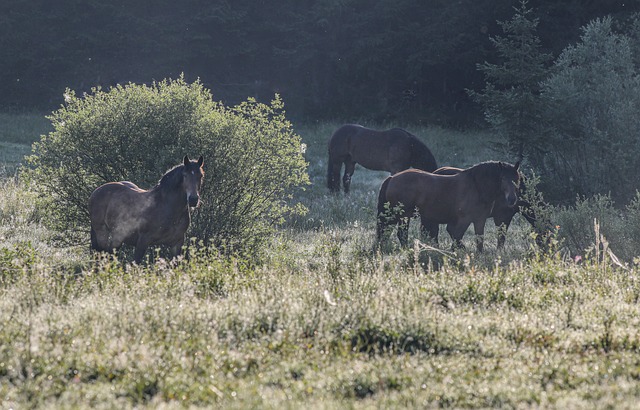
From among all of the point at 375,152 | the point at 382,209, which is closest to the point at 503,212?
the point at 382,209

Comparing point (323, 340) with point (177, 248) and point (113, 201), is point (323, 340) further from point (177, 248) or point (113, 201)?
point (113, 201)

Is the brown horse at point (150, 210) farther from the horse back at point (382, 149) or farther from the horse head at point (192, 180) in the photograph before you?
the horse back at point (382, 149)

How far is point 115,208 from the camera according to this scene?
11781mm

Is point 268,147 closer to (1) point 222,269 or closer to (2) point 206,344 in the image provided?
(1) point 222,269

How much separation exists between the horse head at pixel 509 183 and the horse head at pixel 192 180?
5.57 metres

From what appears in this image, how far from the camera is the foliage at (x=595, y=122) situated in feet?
66.6

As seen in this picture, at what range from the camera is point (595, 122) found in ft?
68.5

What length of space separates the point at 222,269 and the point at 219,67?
3318cm

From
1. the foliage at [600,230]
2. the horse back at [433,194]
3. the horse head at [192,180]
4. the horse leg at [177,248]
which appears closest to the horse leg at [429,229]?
the horse back at [433,194]

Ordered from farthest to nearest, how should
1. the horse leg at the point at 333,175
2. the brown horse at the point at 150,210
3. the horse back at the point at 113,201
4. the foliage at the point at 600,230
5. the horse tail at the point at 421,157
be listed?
the horse leg at the point at 333,175 < the horse tail at the point at 421,157 < the foliage at the point at 600,230 < the horse back at the point at 113,201 < the brown horse at the point at 150,210

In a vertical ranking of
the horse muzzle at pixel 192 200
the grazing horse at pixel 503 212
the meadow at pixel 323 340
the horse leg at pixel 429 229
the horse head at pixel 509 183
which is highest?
the horse head at pixel 509 183

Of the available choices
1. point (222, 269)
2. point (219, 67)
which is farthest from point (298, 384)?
point (219, 67)

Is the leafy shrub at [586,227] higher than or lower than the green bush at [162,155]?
lower

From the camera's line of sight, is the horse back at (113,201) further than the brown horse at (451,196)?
No
